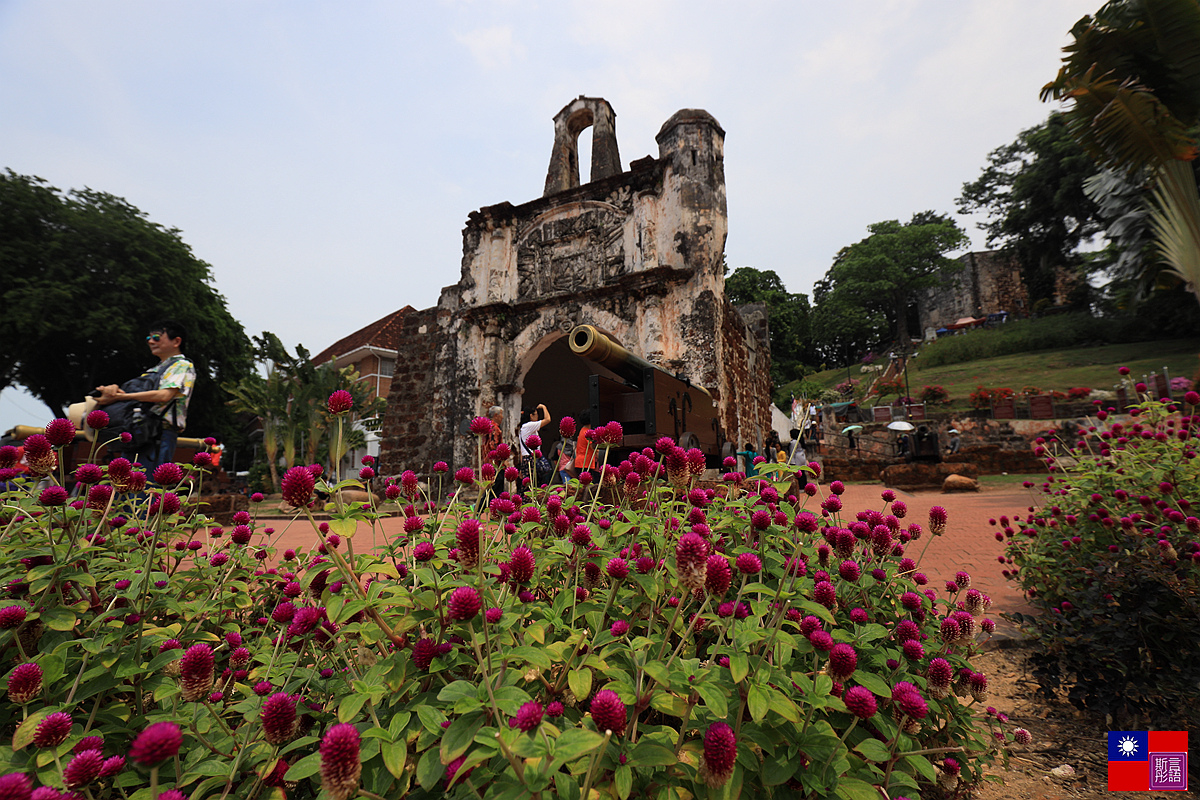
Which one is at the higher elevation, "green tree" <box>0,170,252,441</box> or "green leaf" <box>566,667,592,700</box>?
"green tree" <box>0,170,252,441</box>

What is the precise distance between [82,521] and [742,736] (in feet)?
5.70

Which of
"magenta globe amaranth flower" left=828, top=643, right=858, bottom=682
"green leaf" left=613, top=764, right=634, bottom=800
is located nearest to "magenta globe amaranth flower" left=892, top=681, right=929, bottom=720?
"magenta globe amaranth flower" left=828, top=643, right=858, bottom=682

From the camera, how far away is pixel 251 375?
23.2 m

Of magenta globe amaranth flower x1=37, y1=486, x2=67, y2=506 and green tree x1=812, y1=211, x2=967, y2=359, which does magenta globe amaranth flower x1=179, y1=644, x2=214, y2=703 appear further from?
green tree x1=812, y1=211, x2=967, y2=359

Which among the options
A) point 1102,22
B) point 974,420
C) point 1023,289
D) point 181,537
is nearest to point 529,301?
point 181,537

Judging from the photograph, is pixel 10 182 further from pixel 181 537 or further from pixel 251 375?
pixel 181 537

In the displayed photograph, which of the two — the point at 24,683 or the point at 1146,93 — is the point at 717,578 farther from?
the point at 1146,93

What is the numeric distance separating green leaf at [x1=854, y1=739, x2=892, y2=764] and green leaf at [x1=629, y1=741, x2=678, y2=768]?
424mm

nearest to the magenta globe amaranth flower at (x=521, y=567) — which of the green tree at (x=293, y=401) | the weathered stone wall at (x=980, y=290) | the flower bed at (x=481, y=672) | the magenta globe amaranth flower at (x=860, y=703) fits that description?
the flower bed at (x=481, y=672)

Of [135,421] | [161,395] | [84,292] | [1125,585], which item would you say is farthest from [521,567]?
[84,292]

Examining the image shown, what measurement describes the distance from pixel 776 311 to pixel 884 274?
37.1ft

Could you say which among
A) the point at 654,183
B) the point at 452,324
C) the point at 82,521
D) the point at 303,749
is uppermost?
A: the point at 654,183

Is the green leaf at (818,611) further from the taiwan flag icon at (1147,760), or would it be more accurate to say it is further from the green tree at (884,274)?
the green tree at (884,274)

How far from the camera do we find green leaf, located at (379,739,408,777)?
2.61 ft
